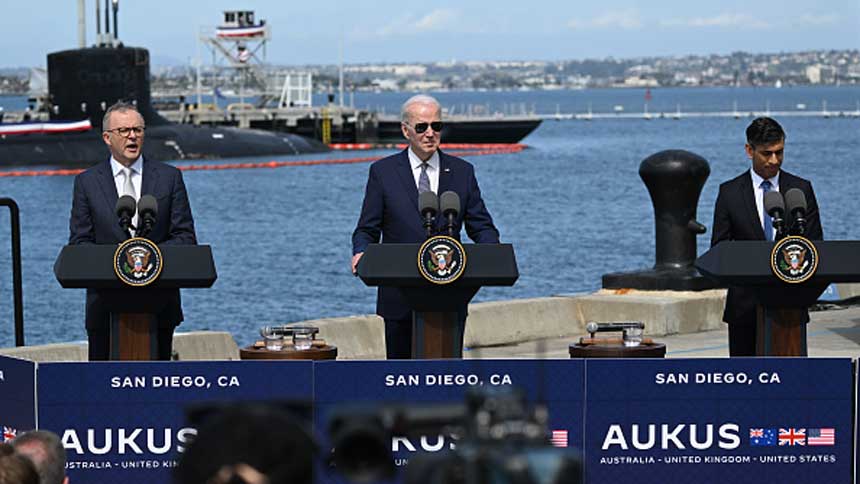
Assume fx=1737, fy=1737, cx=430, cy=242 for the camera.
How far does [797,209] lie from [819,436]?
3.27 ft

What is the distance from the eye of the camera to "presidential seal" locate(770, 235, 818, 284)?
24.3 feet

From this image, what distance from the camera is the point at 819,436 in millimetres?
7320

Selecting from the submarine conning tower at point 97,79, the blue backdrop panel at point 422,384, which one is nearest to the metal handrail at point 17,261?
the blue backdrop panel at point 422,384

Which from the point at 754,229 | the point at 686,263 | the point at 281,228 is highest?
the point at 754,229

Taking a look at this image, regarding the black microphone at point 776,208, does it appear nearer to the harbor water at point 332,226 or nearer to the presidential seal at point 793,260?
the presidential seal at point 793,260

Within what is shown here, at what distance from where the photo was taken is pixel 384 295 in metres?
7.96

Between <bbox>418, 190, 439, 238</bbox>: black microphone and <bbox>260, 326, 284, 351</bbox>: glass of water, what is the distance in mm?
955

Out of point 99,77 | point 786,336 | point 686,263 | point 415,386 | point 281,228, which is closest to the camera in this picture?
point 415,386

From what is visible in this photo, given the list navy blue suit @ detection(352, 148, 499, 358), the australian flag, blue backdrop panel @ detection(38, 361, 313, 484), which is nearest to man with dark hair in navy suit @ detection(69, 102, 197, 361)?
blue backdrop panel @ detection(38, 361, 313, 484)

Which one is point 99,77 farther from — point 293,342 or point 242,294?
point 293,342

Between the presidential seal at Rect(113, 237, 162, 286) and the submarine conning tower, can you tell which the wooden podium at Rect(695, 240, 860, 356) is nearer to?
the presidential seal at Rect(113, 237, 162, 286)

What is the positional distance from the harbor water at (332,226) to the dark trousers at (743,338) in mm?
20067

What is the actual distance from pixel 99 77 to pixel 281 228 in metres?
12.9

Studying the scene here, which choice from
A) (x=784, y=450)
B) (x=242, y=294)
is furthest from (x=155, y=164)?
(x=242, y=294)
